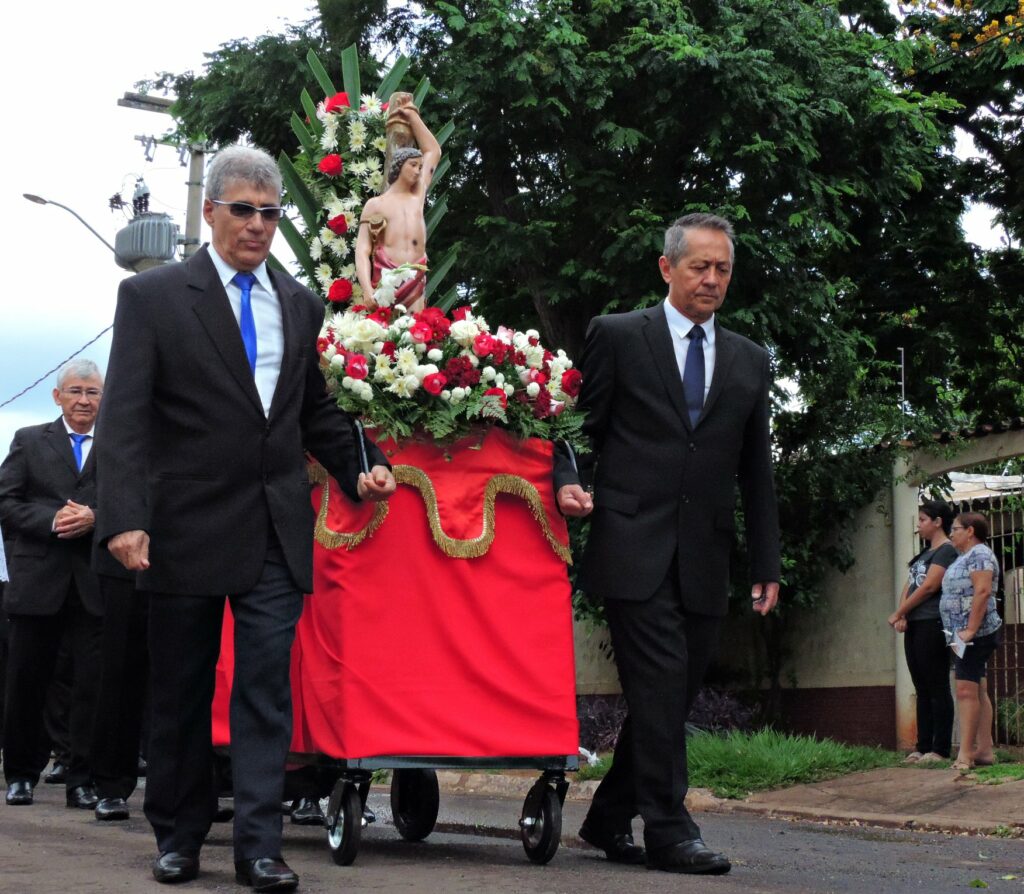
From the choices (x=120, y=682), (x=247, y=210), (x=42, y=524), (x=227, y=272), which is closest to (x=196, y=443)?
(x=227, y=272)

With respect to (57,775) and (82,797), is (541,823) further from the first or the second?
(57,775)

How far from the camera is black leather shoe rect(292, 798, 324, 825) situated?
293 inches

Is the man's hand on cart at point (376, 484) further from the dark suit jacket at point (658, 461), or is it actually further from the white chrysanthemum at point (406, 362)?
the dark suit jacket at point (658, 461)

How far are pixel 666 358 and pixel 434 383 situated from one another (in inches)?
32.9

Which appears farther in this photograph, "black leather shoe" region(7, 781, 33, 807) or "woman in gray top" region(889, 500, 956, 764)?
"woman in gray top" region(889, 500, 956, 764)

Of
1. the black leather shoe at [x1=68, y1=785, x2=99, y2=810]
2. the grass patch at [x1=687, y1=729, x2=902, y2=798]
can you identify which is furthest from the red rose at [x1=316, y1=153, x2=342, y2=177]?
the grass patch at [x1=687, y1=729, x2=902, y2=798]

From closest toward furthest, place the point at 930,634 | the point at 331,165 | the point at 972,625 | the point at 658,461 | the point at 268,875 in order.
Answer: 1. the point at 268,875
2. the point at 658,461
3. the point at 331,165
4. the point at 972,625
5. the point at 930,634

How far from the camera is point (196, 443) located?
5.14m

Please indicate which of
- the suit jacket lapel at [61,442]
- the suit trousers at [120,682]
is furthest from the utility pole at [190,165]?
the suit trousers at [120,682]

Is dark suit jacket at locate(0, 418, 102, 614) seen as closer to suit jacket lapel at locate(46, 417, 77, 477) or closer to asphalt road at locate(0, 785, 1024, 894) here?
suit jacket lapel at locate(46, 417, 77, 477)

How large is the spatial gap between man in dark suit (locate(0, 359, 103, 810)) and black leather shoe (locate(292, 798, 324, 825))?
1444 mm

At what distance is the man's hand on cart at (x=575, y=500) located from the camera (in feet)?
19.4

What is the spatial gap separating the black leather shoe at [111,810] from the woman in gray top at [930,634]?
6.04 metres

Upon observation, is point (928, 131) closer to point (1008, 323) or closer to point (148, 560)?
point (1008, 323)
